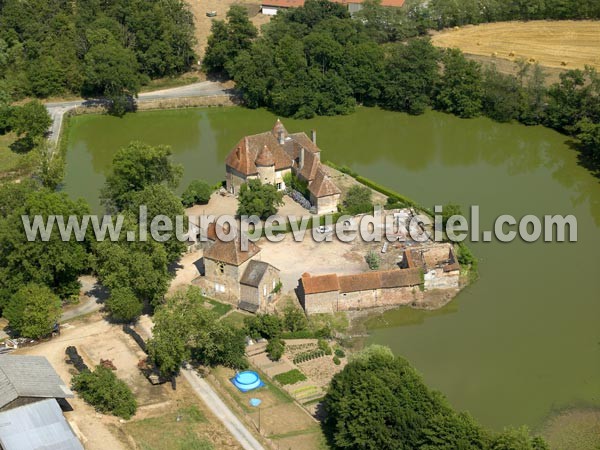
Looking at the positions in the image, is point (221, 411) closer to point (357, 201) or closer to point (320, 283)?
point (320, 283)

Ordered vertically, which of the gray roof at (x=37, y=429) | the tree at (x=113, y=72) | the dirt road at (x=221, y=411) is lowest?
the dirt road at (x=221, y=411)

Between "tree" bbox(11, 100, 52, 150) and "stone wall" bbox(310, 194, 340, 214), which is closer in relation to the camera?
"stone wall" bbox(310, 194, 340, 214)

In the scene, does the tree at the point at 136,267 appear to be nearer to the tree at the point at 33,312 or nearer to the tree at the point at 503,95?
the tree at the point at 33,312

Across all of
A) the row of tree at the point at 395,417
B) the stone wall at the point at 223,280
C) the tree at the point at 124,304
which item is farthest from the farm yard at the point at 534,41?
the row of tree at the point at 395,417

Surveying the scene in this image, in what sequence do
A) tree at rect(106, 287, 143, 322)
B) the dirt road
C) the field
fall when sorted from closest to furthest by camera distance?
the dirt road
tree at rect(106, 287, 143, 322)
the field

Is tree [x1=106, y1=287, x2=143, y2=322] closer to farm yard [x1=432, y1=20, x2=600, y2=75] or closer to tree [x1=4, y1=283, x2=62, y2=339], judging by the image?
tree [x1=4, y1=283, x2=62, y2=339]

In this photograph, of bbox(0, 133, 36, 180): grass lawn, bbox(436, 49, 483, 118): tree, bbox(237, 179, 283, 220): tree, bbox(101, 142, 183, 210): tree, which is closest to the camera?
bbox(101, 142, 183, 210): tree

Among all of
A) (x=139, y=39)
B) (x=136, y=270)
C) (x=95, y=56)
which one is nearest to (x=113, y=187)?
(x=136, y=270)

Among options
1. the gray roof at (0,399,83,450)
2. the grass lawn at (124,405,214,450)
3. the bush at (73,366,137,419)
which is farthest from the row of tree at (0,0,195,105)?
the gray roof at (0,399,83,450)
